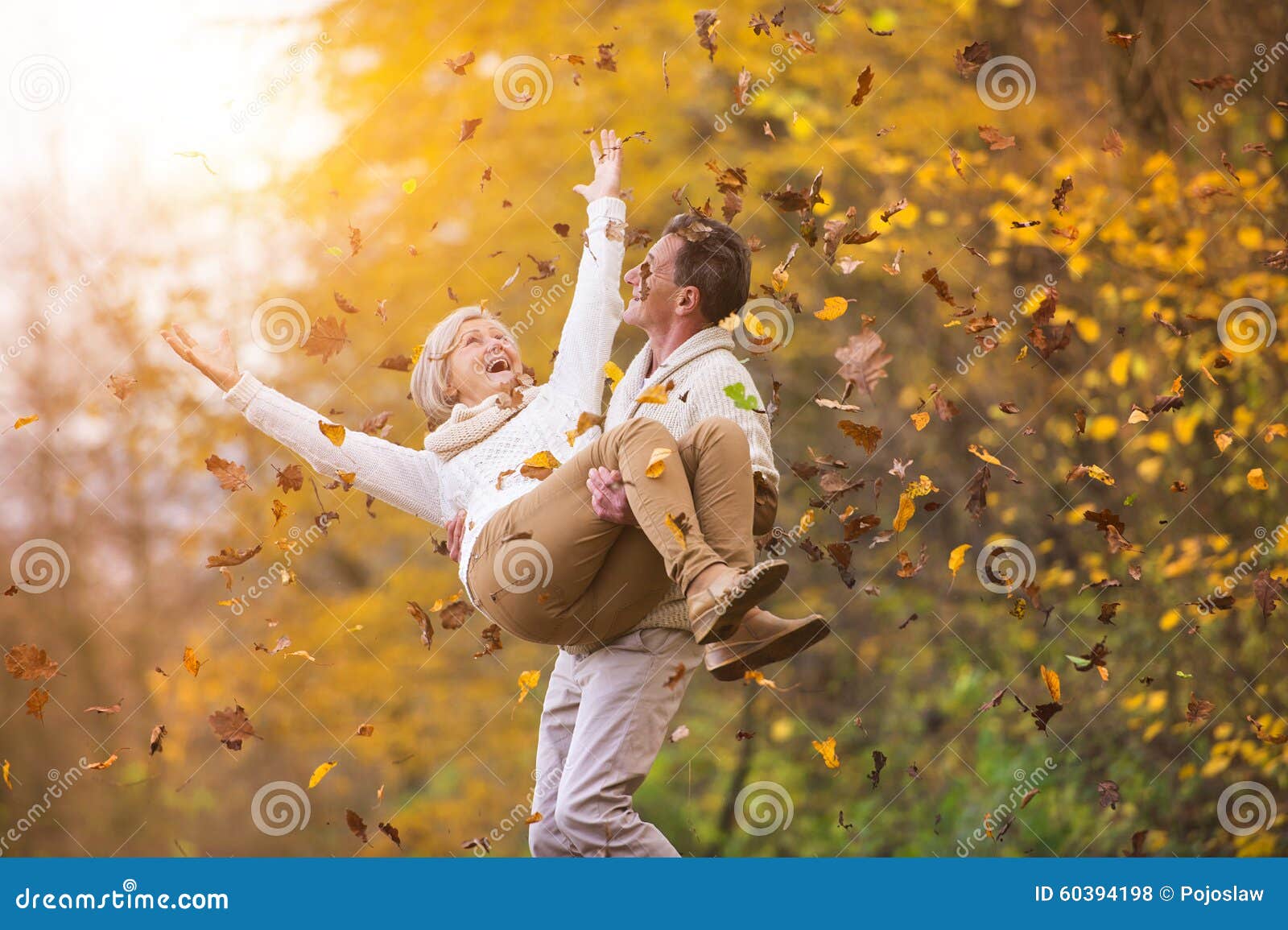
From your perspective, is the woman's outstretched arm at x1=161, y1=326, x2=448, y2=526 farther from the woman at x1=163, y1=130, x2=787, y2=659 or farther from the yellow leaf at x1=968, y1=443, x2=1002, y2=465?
the yellow leaf at x1=968, y1=443, x2=1002, y2=465

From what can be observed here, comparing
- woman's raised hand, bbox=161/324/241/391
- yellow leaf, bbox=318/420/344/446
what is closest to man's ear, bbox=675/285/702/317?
yellow leaf, bbox=318/420/344/446

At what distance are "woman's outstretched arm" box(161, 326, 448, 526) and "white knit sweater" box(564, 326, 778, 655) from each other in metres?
0.53

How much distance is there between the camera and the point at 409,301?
586 cm

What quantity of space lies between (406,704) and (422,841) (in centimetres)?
64

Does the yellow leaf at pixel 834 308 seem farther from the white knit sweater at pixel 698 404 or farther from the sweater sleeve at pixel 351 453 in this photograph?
the sweater sleeve at pixel 351 453

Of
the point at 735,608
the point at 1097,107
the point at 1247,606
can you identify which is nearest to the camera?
the point at 735,608

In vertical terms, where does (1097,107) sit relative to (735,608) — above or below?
above

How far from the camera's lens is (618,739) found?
3.09 m

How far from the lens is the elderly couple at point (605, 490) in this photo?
2852 millimetres

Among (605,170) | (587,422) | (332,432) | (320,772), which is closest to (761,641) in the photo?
(587,422)

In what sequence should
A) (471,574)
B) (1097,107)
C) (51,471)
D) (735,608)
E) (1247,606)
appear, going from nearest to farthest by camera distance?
1. (735,608)
2. (471,574)
3. (1247,606)
4. (1097,107)
5. (51,471)

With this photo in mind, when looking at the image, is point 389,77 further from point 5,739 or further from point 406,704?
point 5,739

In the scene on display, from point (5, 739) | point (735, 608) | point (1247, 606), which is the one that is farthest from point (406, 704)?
point (735, 608)

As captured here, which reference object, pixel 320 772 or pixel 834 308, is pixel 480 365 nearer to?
pixel 834 308
